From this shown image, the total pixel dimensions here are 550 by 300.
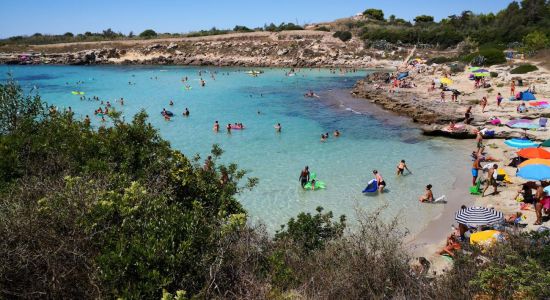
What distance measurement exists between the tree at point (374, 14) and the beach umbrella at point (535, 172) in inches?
4684

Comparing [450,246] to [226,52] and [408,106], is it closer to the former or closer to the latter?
[408,106]

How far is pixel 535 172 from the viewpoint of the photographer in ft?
44.5

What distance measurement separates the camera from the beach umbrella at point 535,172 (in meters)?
13.3

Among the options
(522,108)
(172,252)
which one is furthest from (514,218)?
(522,108)

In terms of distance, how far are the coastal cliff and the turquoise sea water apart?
79.7 ft

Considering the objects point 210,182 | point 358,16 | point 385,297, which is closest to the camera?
point 385,297

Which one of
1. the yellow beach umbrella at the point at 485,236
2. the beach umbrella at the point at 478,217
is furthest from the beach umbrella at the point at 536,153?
the yellow beach umbrella at the point at 485,236

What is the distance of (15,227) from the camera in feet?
19.9

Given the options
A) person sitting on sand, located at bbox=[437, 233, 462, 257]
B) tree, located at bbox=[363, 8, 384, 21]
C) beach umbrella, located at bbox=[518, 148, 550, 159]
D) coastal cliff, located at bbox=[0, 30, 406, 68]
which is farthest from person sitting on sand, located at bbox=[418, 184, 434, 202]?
tree, located at bbox=[363, 8, 384, 21]

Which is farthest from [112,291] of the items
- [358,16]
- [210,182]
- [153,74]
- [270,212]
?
[358,16]

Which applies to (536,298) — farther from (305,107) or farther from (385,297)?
(305,107)

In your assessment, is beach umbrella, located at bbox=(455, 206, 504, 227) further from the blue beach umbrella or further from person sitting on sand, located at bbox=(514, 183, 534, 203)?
the blue beach umbrella

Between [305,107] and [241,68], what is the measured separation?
42554 mm

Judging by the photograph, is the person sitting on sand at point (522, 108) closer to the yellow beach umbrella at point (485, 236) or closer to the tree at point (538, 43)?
the yellow beach umbrella at point (485, 236)
